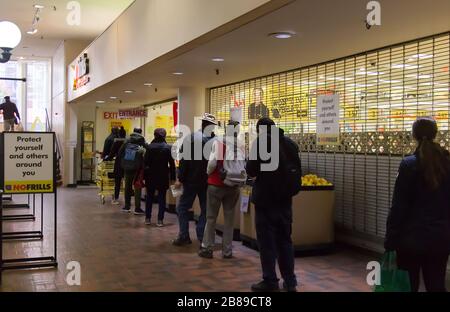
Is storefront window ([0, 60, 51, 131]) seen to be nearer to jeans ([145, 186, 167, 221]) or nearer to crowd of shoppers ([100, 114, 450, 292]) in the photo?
jeans ([145, 186, 167, 221])

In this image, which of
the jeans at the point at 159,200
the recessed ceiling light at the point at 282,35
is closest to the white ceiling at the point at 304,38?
the recessed ceiling light at the point at 282,35

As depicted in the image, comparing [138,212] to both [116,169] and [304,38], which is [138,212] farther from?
[304,38]

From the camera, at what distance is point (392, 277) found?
3.30m

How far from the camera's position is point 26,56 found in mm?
19406

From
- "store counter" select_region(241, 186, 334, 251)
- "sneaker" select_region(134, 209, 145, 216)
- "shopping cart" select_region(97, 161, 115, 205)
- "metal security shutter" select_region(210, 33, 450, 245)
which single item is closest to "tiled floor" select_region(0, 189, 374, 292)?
"store counter" select_region(241, 186, 334, 251)

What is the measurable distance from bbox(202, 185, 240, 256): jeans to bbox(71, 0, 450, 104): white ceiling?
175cm

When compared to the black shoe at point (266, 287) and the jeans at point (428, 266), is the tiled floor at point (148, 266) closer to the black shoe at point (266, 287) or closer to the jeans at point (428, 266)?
the black shoe at point (266, 287)

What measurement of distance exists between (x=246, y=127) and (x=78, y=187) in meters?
8.24

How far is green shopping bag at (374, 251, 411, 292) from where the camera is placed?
3266 millimetres

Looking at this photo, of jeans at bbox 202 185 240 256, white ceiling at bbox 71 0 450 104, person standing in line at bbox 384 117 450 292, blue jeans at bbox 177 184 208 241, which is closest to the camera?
person standing in line at bbox 384 117 450 292

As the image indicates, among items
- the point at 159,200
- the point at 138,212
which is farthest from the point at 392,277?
the point at 138,212

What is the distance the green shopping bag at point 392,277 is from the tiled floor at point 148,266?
1.78m

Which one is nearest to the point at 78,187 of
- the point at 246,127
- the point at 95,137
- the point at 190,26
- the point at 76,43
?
the point at 95,137

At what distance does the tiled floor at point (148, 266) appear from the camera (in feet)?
16.8
